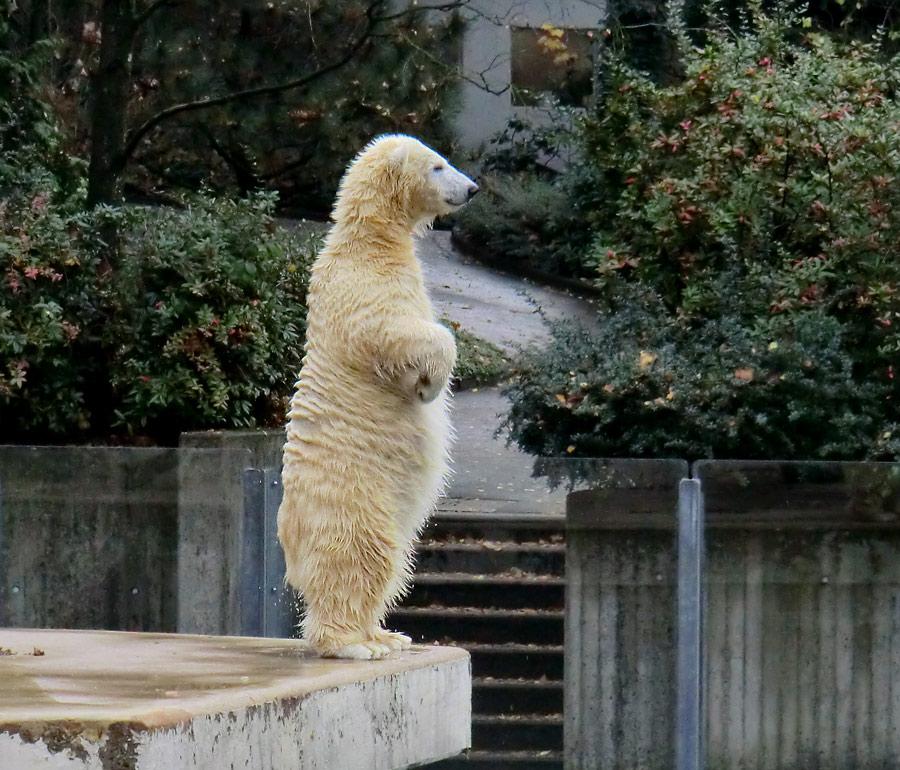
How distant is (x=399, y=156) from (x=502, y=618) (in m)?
3.53

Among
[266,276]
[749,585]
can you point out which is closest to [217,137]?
[266,276]

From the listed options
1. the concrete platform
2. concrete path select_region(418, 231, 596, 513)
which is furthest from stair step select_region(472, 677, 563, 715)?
the concrete platform

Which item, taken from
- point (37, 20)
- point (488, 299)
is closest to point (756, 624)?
point (37, 20)

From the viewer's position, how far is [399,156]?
4.46 metres

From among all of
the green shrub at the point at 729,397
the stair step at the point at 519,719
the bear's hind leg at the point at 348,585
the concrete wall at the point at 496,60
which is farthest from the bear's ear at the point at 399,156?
the concrete wall at the point at 496,60

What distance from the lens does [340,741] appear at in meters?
3.84

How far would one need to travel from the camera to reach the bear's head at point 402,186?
4.46m

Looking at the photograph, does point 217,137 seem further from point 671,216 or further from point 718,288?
point 718,288

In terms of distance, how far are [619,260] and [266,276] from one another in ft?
7.34

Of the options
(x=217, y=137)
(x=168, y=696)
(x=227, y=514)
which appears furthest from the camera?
(x=217, y=137)

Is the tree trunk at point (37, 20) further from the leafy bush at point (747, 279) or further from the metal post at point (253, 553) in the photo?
the metal post at point (253, 553)

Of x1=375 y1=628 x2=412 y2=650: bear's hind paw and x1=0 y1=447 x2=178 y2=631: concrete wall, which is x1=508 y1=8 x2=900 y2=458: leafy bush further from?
x1=375 y1=628 x2=412 y2=650: bear's hind paw

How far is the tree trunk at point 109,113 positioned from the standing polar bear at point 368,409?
5.22 metres

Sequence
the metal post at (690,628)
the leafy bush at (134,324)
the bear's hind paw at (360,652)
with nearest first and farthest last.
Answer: the bear's hind paw at (360,652) < the metal post at (690,628) < the leafy bush at (134,324)
